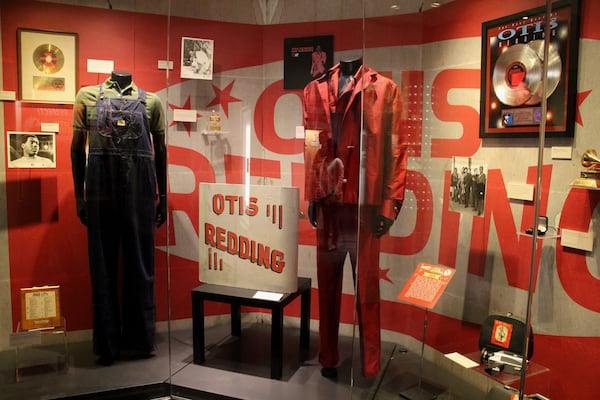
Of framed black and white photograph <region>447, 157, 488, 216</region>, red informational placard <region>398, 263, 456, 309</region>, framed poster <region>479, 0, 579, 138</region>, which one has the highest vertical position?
framed poster <region>479, 0, 579, 138</region>

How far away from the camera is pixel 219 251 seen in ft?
9.70

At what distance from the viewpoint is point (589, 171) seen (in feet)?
7.13

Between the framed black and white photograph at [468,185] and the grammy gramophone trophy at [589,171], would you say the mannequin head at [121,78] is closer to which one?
the framed black and white photograph at [468,185]

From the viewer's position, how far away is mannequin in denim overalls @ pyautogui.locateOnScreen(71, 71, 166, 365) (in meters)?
2.85

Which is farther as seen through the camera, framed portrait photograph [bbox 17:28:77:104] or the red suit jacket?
framed portrait photograph [bbox 17:28:77:104]

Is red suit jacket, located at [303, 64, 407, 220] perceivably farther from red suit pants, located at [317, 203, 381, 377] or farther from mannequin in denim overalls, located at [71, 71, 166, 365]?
mannequin in denim overalls, located at [71, 71, 166, 365]

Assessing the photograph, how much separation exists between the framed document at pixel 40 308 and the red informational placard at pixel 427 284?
6.60ft

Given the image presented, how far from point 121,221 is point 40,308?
0.67 metres

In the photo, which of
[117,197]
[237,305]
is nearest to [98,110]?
[117,197]

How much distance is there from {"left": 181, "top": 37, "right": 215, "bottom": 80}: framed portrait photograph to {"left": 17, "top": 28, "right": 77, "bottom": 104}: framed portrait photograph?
634 millimetres

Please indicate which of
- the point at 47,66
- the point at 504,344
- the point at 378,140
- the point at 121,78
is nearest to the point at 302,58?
the point at 378,140

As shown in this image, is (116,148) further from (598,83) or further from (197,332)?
(598,83)

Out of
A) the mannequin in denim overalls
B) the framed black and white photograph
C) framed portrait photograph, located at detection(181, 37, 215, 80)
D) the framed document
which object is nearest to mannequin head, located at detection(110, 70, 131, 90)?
the mannequin in denim overalls

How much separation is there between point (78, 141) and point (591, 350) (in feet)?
9.53
